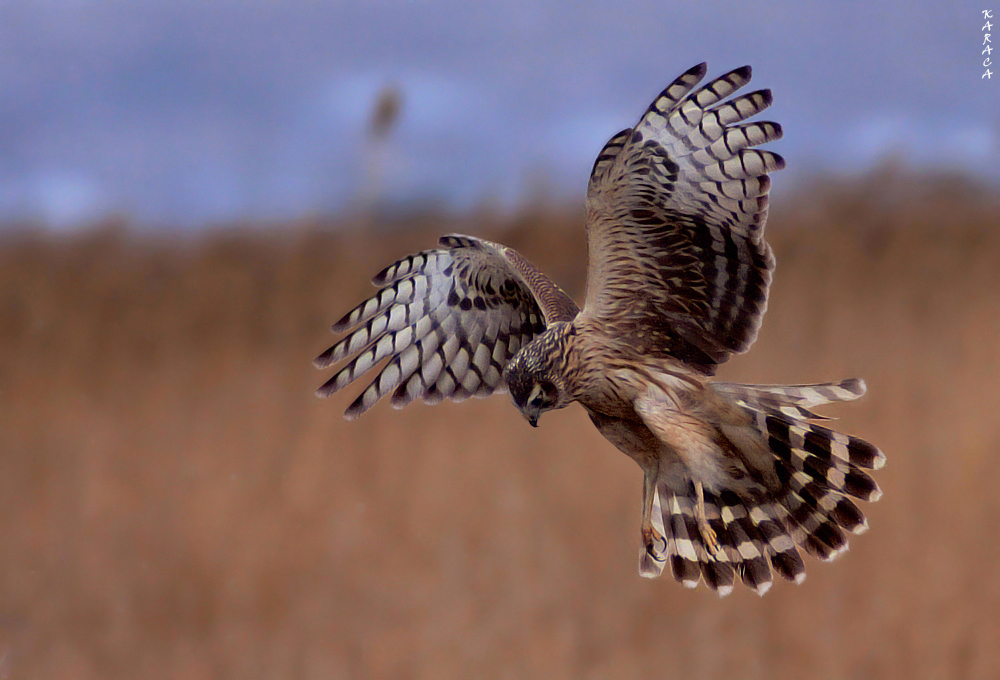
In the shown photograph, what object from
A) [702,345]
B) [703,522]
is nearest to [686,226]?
[702,345]

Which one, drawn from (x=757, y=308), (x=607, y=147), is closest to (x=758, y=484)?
(x=757, y=308)

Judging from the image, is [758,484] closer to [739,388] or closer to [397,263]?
[739,388]

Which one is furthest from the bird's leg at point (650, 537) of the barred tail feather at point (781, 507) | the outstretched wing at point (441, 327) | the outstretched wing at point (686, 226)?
the outstretched wing at point (441, 327)

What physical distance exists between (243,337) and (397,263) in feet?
9.45

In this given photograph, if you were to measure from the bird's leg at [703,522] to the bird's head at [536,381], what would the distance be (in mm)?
333

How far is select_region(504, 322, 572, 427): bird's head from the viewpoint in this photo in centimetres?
96

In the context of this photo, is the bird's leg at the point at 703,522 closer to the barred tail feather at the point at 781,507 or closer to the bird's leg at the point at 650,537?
the barred tail feather at the point at 781,507

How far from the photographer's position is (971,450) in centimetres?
411

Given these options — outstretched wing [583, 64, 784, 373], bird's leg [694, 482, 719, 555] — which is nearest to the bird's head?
outstretched wing [583, 64, 784, 373]

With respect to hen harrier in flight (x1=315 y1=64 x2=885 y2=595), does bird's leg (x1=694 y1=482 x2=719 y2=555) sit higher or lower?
lower

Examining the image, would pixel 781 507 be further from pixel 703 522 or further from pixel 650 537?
pixel 650 537

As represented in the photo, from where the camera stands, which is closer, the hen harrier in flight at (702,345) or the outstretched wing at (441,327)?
the hen harrier in flight at (702,345)

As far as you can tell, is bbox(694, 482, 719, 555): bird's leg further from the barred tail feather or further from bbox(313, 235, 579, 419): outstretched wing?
bbox(313, 235, 579, 419): outstretched wing

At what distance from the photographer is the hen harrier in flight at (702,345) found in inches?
42.7
